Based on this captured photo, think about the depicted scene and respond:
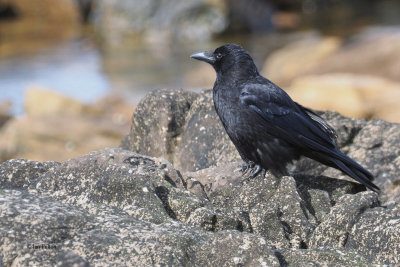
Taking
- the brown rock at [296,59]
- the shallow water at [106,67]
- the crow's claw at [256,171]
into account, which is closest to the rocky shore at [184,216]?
the crow's claw at [256,171]

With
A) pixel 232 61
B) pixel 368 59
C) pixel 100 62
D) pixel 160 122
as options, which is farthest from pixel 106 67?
pixel 232 61

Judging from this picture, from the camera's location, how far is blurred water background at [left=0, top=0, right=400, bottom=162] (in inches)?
455

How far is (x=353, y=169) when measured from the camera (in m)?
4.50

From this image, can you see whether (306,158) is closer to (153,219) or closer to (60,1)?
(153,219)

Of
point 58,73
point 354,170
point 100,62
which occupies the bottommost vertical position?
point 354,170

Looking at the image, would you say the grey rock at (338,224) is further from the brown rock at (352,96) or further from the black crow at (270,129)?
the brown rock at (352,96)

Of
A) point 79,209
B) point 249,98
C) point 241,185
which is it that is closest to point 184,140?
point 249,98

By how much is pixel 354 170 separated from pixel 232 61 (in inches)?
46.5

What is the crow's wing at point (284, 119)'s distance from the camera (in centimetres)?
466

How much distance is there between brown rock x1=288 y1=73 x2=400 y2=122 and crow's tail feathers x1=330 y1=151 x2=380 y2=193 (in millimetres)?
5417

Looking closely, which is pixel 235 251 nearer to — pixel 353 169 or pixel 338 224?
pixel 338 224

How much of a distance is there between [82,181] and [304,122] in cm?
169

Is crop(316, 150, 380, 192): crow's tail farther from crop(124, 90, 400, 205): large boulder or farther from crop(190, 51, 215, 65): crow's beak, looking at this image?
crop(190, 51, 215, 65): crow's beak

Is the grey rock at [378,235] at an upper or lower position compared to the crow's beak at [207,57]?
lower
